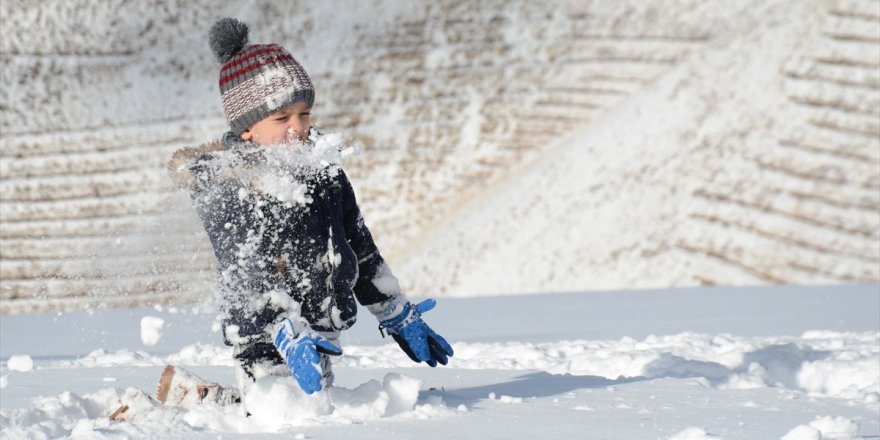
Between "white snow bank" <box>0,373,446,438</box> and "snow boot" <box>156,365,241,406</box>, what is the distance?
0.29ft

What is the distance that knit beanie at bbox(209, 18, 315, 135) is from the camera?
2.72 m

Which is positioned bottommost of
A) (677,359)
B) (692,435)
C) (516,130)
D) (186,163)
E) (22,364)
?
(692,435)

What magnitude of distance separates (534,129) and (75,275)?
5947 mm

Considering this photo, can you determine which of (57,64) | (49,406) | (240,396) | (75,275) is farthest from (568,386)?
(57,64)

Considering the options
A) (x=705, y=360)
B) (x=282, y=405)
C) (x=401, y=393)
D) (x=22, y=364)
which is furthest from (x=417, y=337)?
(x=22, y=364)

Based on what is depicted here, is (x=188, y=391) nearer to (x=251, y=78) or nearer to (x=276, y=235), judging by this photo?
(x=276, y=235)

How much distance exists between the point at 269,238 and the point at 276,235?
2cm

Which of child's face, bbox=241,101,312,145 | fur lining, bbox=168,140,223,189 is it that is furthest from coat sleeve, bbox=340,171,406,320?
fur lining, bbox=168,140,223,189

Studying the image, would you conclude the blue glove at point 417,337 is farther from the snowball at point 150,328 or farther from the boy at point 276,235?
the snowball at point 150,328

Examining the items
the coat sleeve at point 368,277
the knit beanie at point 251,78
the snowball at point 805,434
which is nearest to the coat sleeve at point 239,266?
the knit beanie at point 251,78

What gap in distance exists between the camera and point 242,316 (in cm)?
254

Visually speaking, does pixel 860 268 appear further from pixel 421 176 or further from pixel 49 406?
pixel 49 406

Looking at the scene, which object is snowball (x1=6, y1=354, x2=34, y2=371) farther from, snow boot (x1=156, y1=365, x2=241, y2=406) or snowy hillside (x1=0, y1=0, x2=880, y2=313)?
snowy hillside (x1=0, y1=0, x2=880, y2=313)

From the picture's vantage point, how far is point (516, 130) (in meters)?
9.14
